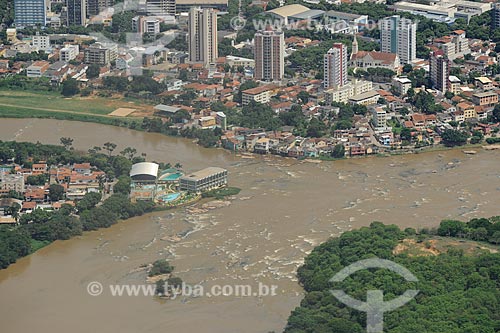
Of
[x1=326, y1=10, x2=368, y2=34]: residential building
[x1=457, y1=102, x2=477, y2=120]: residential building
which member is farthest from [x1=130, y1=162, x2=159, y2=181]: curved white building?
[x1=326, y1=10, x2=368, y2=34]: residential building

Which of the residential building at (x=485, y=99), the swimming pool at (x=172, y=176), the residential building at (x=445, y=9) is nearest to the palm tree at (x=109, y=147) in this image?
the swimming pool at (x=172, y=176)

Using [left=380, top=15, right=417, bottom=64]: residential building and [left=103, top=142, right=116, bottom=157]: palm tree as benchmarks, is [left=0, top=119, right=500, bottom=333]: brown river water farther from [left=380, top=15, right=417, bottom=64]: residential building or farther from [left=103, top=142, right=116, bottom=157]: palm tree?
[left=380, top=15, right=417, bottom=64]: residential building

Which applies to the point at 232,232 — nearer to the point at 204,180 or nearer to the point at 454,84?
the point at 204,180

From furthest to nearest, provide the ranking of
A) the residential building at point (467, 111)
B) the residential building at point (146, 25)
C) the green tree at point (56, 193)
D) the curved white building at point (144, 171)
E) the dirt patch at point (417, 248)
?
1. the residential building at point (146, 25)
2. the residential building at point (467, 111)
3. the curved white building at point (144, 171)
4. the green tree at point (56, 193)
5. the dirt patch at point (417, 248)

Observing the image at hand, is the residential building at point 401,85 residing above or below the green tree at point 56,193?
above

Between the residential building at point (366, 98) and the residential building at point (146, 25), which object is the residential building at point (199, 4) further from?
the residential building at point (366, 98)

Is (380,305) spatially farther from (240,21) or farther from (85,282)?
(240,21)

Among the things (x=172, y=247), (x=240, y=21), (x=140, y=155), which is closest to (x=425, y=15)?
(x=240, y=21)
